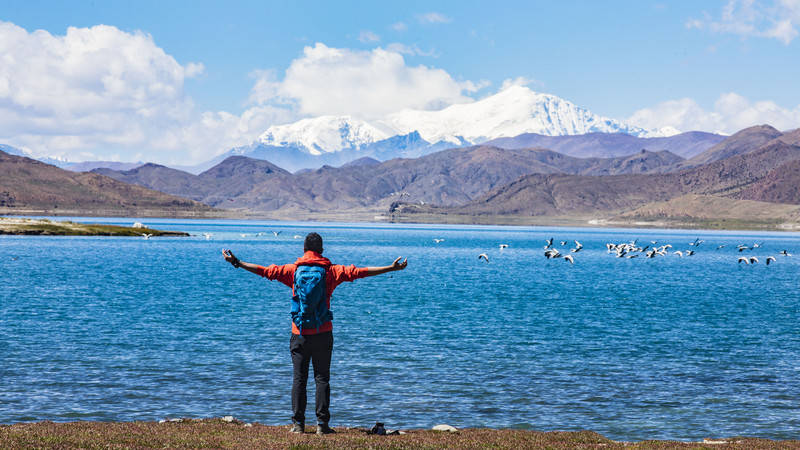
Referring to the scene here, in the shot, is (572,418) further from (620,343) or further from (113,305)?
(113,305)

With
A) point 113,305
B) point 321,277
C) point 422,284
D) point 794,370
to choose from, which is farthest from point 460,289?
point 321,277

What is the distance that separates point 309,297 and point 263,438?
364cm

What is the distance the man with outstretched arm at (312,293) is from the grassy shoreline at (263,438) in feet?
4.76

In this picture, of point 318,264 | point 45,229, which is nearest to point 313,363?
point 318,264

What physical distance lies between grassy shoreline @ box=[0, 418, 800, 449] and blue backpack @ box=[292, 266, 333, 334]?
2.54m

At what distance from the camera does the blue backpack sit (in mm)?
16891

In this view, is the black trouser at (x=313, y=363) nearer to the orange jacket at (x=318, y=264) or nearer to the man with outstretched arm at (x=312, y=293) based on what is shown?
the man with outstretched arm at (x=312, y=293)

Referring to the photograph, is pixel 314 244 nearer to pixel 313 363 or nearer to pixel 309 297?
pixel 309 297

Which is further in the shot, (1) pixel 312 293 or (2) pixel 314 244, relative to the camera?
(2) pixel 314 244

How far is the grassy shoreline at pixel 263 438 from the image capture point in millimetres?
17297

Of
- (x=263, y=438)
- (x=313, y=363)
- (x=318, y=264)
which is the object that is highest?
(x=318, y=264)

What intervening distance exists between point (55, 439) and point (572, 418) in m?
14.3

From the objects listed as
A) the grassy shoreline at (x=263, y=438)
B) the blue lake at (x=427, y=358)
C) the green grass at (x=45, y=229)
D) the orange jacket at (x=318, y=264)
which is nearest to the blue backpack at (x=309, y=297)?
the orange jacket at (x=318, y=264)

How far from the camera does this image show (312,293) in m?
16.9
